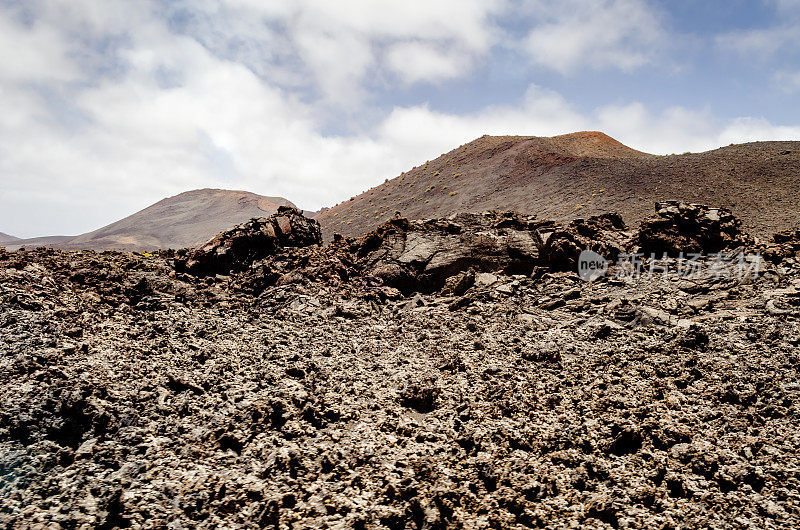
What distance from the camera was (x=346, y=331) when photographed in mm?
7445

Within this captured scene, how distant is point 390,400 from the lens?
213 inches

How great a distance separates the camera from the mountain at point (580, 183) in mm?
22297

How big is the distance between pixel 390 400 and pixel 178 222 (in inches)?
3857

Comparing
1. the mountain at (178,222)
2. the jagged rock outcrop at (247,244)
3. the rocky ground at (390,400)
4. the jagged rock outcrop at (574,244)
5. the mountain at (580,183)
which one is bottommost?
the rocky ground at (390,400)

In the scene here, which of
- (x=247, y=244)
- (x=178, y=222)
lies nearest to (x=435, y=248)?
(x=247, y=244)

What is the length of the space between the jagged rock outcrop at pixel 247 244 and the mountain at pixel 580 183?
17499 mm

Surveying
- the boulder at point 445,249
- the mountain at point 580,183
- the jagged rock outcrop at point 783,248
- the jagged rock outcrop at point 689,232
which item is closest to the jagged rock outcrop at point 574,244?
the boulder at point 445,249

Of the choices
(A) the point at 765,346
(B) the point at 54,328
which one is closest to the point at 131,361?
(B) the point at 54,328

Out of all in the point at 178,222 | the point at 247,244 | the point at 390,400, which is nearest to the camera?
the point at 390,400

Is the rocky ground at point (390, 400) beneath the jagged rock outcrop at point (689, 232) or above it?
beneath

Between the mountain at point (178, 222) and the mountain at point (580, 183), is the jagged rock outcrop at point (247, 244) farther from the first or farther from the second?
the mountain at point (178, 222)

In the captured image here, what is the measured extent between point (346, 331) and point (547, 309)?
419cm

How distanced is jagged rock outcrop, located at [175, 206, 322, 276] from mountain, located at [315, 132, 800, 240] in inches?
689

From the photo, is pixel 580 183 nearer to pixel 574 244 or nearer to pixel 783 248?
pixel 783 248
